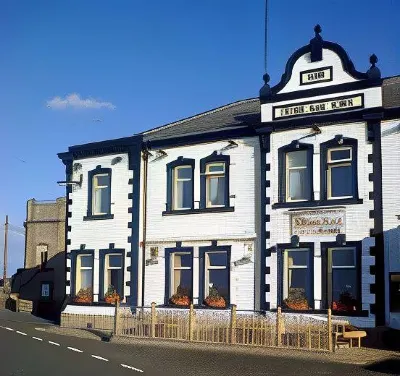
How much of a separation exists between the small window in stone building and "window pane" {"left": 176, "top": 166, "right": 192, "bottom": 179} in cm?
2374

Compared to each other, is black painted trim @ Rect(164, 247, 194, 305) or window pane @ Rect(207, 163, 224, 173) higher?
window pane @ Rect(207, 163, 224, 173)

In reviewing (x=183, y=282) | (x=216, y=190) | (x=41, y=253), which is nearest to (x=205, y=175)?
(x=216, y=190)

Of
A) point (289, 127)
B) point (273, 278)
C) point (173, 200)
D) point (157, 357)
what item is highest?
point (289, 127)

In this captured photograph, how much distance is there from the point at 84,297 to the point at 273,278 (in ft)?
27.9

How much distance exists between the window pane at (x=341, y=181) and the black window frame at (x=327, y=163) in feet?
0.62

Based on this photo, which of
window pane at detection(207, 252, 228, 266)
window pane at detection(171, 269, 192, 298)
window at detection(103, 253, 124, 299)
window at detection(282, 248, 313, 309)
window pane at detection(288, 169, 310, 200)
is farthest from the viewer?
window at detection(103, 253, 124, 299)

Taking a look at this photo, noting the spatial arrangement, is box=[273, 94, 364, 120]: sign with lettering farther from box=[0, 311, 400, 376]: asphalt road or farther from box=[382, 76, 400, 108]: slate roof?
box=[0, 311, 400, 376]: asphalt road

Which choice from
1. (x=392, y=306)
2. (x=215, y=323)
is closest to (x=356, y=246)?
(x=392, y=306)

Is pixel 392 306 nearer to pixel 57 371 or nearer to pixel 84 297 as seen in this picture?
pixel 57 371

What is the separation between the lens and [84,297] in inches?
1096

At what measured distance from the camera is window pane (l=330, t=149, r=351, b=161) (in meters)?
22.4

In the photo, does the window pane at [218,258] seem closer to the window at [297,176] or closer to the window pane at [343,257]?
the window at [297,176]

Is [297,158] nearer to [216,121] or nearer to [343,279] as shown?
[343,279]

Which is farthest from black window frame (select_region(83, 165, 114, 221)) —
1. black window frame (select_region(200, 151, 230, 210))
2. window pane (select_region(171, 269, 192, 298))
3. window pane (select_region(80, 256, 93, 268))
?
black window frame (select_region(200, 151, 230, 210))
